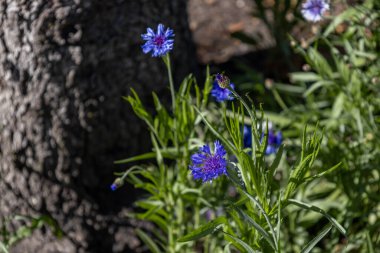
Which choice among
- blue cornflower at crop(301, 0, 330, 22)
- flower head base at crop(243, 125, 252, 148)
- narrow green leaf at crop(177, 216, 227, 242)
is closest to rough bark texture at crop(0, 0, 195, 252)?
flower head base at crop(243, 125, 252, 148)

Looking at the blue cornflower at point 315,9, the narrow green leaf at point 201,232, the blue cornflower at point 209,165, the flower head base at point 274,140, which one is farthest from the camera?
the flower head base at point 274,140

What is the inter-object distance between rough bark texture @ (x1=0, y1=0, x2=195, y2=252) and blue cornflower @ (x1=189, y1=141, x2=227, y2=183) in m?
0.93

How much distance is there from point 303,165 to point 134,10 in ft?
3.52

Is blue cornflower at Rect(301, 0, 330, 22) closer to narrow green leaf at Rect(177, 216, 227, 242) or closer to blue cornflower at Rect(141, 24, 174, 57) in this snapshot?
blue cornflower at Rect(141, 24, 174, 57)

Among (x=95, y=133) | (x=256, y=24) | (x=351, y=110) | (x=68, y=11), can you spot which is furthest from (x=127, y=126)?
(x=256, y=24)

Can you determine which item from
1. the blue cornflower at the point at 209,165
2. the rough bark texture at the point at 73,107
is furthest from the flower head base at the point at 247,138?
the blue cornflower at the point at 209,165

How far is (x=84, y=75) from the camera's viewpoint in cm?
227

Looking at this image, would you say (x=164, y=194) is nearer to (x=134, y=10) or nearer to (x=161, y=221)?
(x=161, y=221)

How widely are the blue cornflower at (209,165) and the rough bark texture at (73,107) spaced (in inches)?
36.5

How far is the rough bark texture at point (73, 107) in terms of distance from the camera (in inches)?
85.1

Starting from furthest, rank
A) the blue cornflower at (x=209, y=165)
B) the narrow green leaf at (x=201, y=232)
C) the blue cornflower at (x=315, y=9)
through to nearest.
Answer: the blue cornflower at (x=315, y=9) → the narrow green leaf at (x=201, y=232) → the blue cornflower at (x=209, y=165)

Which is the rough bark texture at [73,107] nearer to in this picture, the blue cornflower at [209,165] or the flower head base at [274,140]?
the flower head base at [274,140]

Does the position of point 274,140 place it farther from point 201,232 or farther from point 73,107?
point 201,232

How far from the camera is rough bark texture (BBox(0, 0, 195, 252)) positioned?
2.16 meters
